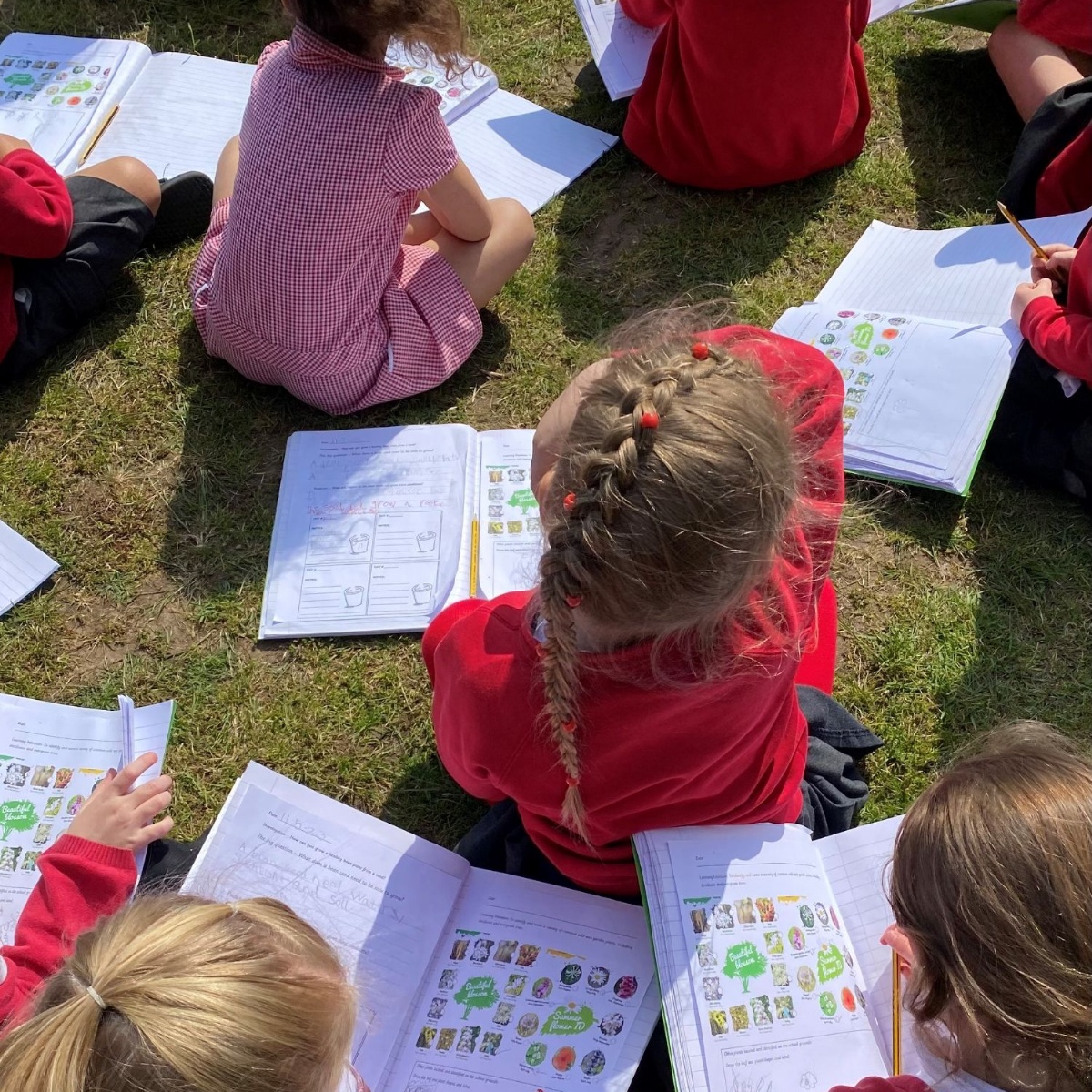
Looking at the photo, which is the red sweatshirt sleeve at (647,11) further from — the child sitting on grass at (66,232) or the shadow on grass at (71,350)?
the shadow on grass at (71,350)

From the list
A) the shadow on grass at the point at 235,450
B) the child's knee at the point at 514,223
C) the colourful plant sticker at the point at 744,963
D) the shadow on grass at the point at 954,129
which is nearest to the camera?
the colourful plant sticker at the point at 744,963

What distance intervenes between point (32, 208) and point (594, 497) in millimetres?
1692

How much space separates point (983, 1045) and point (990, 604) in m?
→ 1.07

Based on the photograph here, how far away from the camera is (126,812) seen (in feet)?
5.28

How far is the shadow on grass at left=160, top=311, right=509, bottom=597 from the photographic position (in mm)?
2090

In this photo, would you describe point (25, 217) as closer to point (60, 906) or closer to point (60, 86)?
point (60, 86)

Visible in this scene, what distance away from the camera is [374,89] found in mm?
1895

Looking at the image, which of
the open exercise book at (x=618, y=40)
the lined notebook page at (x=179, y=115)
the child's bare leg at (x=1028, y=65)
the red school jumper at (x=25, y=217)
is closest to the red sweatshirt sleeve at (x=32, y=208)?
the red school jumper at (x=25, y=217)

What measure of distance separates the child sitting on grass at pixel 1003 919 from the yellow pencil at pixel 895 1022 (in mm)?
177

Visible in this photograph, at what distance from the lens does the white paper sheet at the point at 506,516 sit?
200cm

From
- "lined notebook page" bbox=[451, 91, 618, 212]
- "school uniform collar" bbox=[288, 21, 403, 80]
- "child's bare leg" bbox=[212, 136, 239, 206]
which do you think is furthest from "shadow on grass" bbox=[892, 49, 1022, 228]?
"child's bare leg" bbox=[212, 136, 239, 206]

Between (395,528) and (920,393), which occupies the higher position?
(920,393)

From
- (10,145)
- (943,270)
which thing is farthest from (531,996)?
(10,145)

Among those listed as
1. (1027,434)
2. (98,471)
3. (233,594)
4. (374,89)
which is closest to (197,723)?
(233,594)
